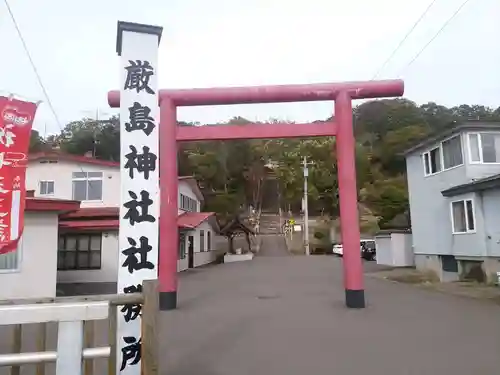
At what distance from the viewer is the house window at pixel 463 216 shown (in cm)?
1560

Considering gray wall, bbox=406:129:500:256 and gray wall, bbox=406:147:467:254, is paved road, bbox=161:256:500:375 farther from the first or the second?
gray wall, bbox=406:147:467:254

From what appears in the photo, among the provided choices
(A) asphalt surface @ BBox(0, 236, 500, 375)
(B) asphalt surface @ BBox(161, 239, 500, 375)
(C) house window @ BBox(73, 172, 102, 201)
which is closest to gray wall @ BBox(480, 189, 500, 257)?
(A) asphalt surface @ BBox(0, 236, 500, 375)

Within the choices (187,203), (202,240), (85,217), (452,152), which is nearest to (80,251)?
(85,217)

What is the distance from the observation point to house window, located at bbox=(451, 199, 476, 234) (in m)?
15.6

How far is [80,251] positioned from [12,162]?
1390 cm

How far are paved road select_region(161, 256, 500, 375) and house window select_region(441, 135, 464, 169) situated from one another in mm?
5923

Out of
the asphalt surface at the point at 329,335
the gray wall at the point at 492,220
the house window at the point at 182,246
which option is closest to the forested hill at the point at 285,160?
the house window at the point at 182,246

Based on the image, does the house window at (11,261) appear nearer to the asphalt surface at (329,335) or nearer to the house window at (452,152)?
the asphalt surface at (329,335)

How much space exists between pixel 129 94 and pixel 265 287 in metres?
11.9

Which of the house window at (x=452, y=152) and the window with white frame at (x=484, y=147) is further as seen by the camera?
the house window at (x=452, y=152)

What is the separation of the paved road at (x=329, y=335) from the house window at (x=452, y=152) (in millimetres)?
5923

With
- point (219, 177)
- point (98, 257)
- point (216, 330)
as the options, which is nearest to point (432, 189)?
point (216, 330)

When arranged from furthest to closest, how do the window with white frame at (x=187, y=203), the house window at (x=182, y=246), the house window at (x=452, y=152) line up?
the window with white frame at (x=187, y=203)
the house window at (x=182, y=246)
the house window at (x=452, y=152)

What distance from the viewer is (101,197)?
20938mm
